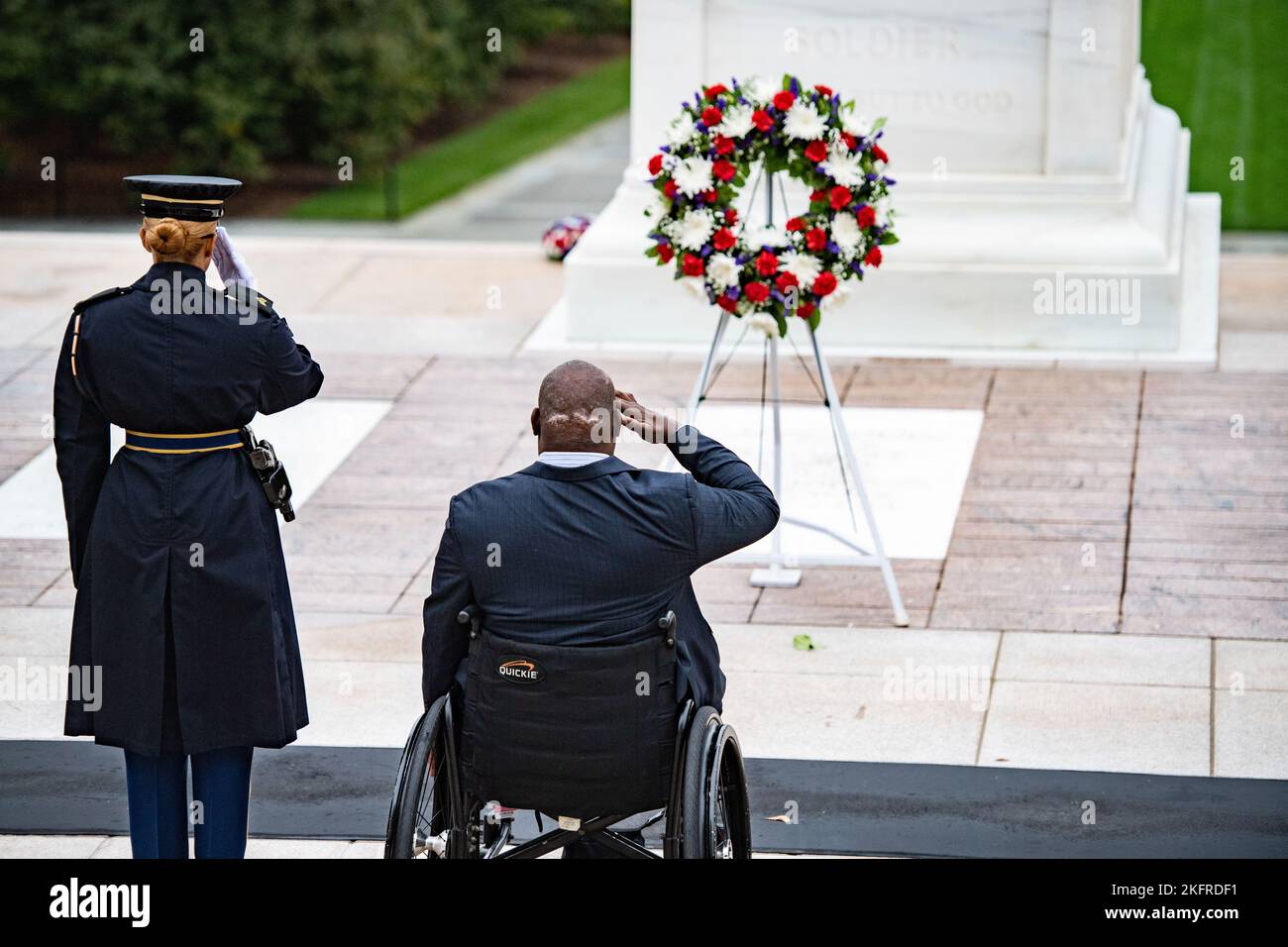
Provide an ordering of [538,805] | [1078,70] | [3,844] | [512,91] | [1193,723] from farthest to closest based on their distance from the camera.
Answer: [512,91] → [1078,70] → [1193,723] → [3,844] → [538,805]

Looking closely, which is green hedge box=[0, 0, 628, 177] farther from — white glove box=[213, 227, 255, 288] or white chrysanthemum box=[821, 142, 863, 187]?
white glove box=[213, 227, 255, 288]

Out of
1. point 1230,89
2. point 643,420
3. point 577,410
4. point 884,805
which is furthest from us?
point 1230,89

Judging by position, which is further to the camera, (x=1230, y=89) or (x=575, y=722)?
(x=1230, y=89)

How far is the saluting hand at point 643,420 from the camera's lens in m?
4.38

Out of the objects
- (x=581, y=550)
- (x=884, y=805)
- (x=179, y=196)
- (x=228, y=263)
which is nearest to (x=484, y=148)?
(x=884, y=805)

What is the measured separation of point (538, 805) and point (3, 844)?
2.04 metres

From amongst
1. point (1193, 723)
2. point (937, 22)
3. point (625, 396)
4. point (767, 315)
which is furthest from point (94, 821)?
point (937, 22)

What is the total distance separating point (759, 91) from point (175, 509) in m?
3.15

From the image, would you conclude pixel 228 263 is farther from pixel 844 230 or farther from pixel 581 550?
pixel 844 230

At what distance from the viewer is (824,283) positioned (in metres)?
6.82

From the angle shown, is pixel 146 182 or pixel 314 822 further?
pixel 314 822

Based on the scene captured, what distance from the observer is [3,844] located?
5.45 metres

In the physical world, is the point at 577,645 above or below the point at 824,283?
below

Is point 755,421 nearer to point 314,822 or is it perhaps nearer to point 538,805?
point 314,822
